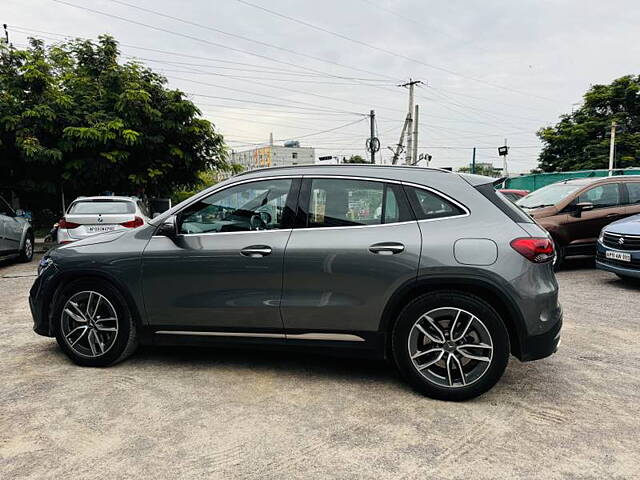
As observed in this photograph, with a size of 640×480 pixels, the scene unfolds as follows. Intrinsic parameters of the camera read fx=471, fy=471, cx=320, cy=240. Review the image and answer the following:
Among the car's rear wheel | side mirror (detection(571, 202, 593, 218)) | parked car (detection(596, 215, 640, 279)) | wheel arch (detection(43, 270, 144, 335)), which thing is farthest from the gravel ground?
the car's rear wheel

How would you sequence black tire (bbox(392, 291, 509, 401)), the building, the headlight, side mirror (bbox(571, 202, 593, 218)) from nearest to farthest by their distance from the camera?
black tire (bbox(392, 291, 509, 401)) → the headlight → side mirror (bbox(571, 202, 593, 218)) → the building

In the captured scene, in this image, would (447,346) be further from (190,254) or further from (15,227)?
(15,227)

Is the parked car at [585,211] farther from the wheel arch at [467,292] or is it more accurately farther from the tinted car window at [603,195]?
the wheel arch at [467,292]

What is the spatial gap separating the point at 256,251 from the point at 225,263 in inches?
10.6

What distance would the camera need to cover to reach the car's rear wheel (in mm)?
10688

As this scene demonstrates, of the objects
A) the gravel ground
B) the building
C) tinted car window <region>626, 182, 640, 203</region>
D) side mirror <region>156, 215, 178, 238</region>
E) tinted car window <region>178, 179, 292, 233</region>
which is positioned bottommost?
the gravel ground

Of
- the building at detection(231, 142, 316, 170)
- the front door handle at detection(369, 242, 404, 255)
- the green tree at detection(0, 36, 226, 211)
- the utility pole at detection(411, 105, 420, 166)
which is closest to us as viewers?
the front door handle at detection(369, 242, 404, 255)

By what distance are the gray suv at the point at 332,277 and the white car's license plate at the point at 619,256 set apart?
4431mm

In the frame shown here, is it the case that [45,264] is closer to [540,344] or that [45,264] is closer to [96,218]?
[540,344]

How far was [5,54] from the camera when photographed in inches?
529

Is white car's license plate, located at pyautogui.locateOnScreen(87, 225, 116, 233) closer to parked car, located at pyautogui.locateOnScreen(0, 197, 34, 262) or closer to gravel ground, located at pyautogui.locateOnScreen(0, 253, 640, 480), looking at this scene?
parked car, located at pyautogui.locateOnScreen(0, 197, 34, 262)

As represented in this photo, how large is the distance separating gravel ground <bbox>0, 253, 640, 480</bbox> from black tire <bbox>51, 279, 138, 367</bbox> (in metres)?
0.16

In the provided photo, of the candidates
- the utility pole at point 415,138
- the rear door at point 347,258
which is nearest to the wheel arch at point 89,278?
the rear door at point 347,258

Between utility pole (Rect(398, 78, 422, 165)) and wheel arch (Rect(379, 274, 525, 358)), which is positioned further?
utility pole (Rect(398, 78, 422, 165))
